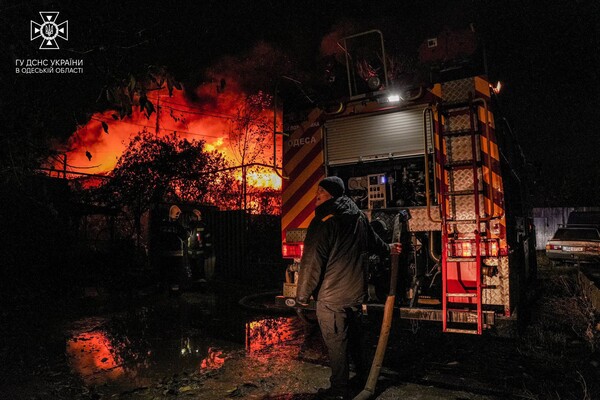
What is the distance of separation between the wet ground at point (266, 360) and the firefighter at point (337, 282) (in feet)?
1.77

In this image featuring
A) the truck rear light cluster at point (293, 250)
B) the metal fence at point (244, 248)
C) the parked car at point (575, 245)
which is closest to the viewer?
the truck rear light cluster at point (293, 250)

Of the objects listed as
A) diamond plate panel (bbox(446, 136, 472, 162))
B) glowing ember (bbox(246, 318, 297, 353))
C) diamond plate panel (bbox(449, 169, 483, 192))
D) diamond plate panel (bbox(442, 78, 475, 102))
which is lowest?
glowing ember (bbox(246, 318, 297, 353))

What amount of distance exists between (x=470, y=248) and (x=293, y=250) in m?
2.35

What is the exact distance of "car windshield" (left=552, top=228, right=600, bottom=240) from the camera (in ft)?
46.9

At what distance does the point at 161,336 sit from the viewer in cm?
578

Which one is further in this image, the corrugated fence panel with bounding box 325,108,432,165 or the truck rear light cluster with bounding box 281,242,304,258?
the truck rear light cluster with bounding box 281,242,304,258

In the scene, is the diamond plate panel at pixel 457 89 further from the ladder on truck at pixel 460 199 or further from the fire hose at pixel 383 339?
the fire hose at pixel 383 339

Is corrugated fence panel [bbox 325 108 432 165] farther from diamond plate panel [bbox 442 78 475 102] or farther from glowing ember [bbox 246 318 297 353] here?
glowing ember [bbox 246 318 297 353]

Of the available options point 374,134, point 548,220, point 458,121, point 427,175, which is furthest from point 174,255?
point 548,220

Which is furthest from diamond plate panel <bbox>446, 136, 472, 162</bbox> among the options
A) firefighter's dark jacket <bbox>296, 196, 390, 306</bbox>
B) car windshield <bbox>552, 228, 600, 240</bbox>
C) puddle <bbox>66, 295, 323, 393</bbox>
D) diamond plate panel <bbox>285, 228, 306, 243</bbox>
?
car windshield <bbox>552, 228, 600, 240</bbox>

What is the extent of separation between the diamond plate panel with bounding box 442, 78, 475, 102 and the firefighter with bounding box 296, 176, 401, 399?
215 cm

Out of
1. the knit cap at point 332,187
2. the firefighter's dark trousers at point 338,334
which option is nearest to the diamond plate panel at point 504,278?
the firefighter's dark trousers at point 338,334

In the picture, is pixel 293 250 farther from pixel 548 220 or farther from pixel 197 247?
pixel 548 220

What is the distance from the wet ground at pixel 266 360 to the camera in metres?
3.81
